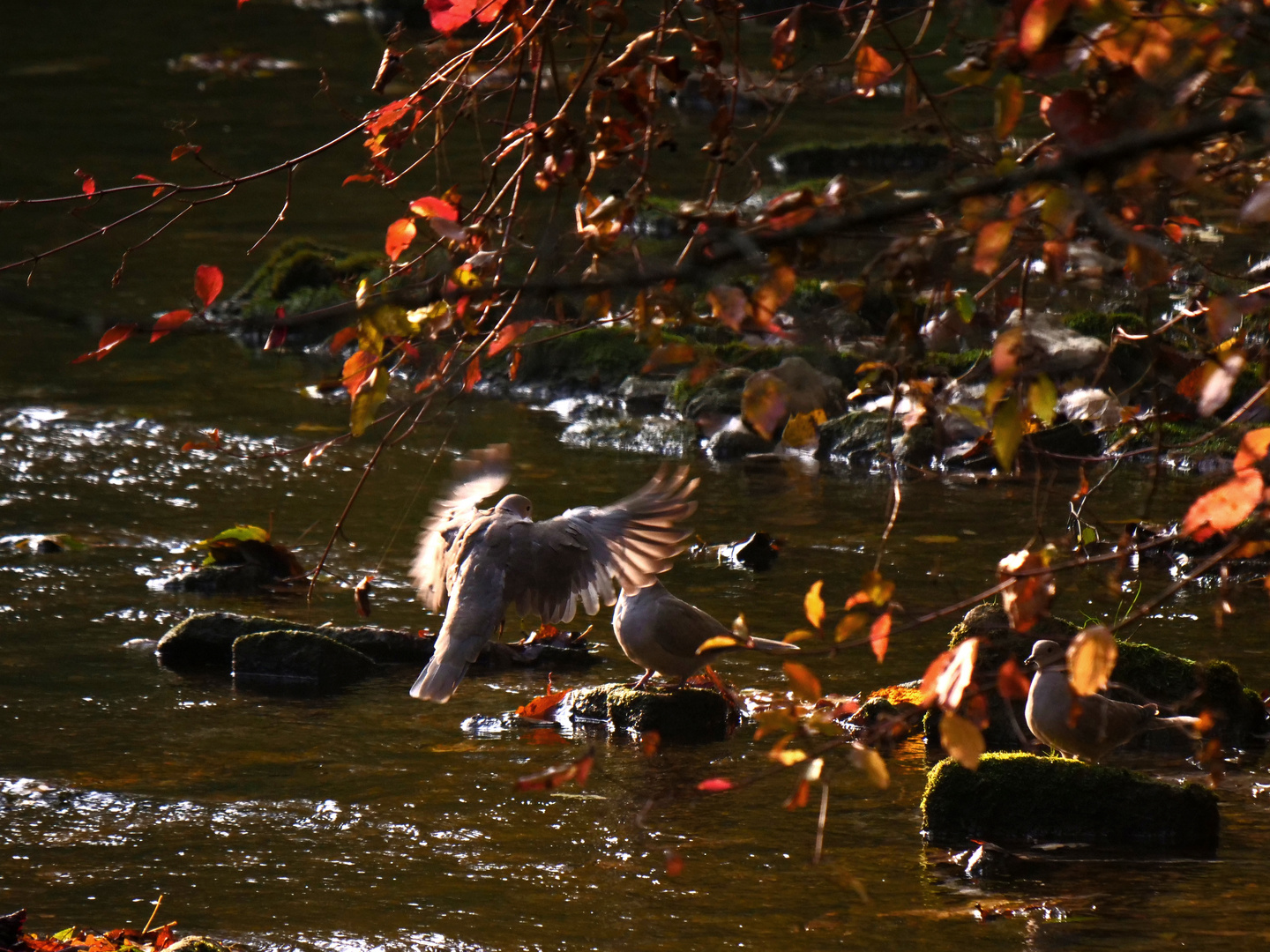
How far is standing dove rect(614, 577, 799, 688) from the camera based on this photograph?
6.45 m

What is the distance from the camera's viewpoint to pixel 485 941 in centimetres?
481

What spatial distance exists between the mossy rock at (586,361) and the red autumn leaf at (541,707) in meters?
6.06

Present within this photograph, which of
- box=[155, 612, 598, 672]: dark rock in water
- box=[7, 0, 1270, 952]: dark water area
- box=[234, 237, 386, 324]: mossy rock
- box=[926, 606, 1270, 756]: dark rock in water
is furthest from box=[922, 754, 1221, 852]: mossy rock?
box=[234, 237, 386, 324]: mossy rock

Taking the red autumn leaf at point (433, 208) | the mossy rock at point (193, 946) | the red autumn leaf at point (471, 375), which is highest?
the red autumn leaf at point (433, 208)

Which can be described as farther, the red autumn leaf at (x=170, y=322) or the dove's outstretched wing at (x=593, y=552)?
the dove's outstretched wing at (x=593, y=552)

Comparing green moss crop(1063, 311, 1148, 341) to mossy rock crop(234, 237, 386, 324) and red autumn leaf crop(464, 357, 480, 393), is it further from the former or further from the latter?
red autumn leaf crop(464, 357, 480, 393)

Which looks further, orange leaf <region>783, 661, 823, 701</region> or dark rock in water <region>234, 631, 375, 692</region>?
dark rock in water <region>234, 631, 375, 692</region>

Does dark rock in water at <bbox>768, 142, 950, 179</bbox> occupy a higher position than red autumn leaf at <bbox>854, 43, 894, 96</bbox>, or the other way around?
dark rock in water at <bbox>768, 142, 950, 179</bbox>

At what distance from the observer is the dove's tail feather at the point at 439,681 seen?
607 centimetres

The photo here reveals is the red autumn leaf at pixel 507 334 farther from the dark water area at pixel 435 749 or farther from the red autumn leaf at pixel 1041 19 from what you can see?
the red autumn leaf at pixel 1041 19

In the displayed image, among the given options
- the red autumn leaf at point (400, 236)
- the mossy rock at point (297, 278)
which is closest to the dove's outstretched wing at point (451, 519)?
the red autumn leaf at point (400, 236)

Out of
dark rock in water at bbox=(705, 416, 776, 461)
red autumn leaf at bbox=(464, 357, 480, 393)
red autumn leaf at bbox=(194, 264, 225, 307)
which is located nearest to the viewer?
red autumn leaf at bbox=(194, 264, 225, 307)

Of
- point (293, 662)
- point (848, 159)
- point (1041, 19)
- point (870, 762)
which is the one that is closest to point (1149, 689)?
point (293, 662)

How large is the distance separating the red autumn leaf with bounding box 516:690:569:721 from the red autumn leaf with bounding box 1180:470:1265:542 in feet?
13.5
